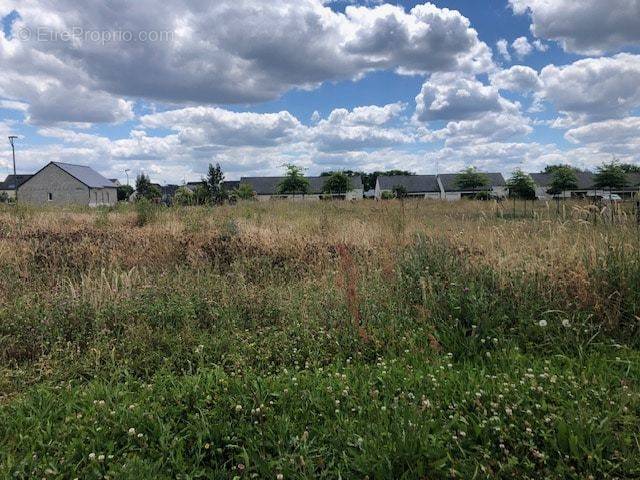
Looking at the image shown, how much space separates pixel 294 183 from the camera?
58.3 metres

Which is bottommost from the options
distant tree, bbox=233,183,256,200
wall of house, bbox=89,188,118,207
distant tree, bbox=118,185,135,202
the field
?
the field

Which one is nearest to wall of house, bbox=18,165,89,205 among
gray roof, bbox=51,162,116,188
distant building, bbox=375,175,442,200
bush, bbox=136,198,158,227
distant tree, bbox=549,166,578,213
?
gray roof, bbox=51,162,116,188

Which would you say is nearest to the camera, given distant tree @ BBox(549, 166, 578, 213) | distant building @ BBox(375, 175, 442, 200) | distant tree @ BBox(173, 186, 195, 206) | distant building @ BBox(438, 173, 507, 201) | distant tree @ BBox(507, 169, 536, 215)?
distant tree @ BBox(173, 186, 195, 206)

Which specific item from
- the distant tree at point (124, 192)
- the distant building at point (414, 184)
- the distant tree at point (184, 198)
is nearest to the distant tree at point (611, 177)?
the distant building at point (414, 184)

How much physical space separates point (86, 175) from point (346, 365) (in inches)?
2593

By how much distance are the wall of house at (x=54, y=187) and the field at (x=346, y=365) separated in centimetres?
5747

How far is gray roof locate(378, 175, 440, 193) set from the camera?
3236 inches

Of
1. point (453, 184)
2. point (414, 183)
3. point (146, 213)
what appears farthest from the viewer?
point (414, 183)

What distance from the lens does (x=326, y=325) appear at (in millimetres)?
4336

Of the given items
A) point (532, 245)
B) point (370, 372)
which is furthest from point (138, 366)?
point (532, 245)

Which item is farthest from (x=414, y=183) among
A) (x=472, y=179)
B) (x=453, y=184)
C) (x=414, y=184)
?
(x=472, y=179)

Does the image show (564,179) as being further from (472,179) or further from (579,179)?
(579,179)

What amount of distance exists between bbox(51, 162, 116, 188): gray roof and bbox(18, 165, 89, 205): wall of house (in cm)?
47

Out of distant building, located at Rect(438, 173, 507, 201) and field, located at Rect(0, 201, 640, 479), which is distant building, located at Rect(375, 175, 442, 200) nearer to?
distant building, located at Rect(438, 173, 507, 201)
